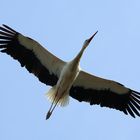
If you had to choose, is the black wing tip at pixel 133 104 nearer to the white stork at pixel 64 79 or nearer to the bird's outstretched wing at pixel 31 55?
the white stork at pixel 64 79

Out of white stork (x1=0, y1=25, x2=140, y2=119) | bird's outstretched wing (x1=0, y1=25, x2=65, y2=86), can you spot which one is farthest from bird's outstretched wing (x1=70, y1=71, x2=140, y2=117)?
bird's outstretched wing (x1=0, y1=25, x2=65, y2=86)

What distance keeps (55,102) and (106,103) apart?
1.25 metres

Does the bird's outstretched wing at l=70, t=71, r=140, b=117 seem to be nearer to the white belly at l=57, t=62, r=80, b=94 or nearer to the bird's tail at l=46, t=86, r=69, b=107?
the bird's tail at l=46, t=86, r=69, b=107

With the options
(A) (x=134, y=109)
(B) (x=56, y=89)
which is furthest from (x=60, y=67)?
(A) (x=134, y=109)

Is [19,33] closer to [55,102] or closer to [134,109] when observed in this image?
[55,102]

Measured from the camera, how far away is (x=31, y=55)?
19.1 metres

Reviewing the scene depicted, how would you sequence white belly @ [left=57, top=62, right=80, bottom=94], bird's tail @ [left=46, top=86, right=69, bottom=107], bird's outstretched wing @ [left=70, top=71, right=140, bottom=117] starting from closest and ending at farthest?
white belly @ [left=57, top=62, right=80, bottom=94] < bird's tail @ [left=46, top=86, right=69, bottom=107] < bird's outstretched wing @ [left=70, top=71, right=140, bottom=117]

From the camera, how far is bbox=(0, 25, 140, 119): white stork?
18.6 meters

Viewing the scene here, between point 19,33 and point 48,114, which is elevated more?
point 19,33

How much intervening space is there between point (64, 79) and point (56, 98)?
63cm

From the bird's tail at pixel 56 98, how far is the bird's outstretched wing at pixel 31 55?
0.27 m

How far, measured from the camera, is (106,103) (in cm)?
1944

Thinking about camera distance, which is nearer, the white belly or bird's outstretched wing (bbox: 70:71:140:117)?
the white belly

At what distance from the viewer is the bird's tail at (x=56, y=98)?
18859mm
